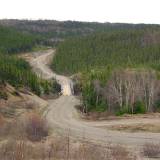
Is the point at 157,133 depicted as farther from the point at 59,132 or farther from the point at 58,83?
the point at 58,83

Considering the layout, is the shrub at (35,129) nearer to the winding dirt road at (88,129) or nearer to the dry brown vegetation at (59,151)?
the dry brown vegetation at (59,151)

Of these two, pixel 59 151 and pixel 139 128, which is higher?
pixel 59 151

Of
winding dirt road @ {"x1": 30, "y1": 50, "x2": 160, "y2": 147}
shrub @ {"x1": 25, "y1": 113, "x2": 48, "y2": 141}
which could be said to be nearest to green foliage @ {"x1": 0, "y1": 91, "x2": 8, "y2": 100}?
winding dirt road @ {"x1": 30, "y1": 50, "x2": 160, "y2": 147}

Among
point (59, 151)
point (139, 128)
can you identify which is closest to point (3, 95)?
point (139, 128)

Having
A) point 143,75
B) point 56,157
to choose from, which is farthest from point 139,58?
point 56,157

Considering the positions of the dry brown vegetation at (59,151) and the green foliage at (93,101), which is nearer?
the dry brown vegetation at (59,151)

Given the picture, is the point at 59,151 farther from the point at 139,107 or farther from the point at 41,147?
the point at 139,107

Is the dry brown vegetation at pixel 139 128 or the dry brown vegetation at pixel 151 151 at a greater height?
the dry brown vegetation at pixel 151 151

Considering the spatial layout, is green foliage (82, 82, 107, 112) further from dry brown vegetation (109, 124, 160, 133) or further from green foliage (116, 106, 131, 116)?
dry brown vegetation (109, 124, 160, 133)

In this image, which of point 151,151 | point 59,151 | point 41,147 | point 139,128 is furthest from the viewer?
point 139,128

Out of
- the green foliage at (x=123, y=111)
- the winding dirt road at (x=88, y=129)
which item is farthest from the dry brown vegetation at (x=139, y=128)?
the green foliage at (x=123, y=111)

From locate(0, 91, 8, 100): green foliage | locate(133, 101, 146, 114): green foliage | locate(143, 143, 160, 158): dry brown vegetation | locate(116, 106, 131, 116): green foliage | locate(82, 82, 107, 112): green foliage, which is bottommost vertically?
locate(82, 82, 107, 112): green foliage

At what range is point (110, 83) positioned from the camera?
102125mm

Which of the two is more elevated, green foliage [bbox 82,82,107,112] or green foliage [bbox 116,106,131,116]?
green foliage [bbox 116,106,131,116]
